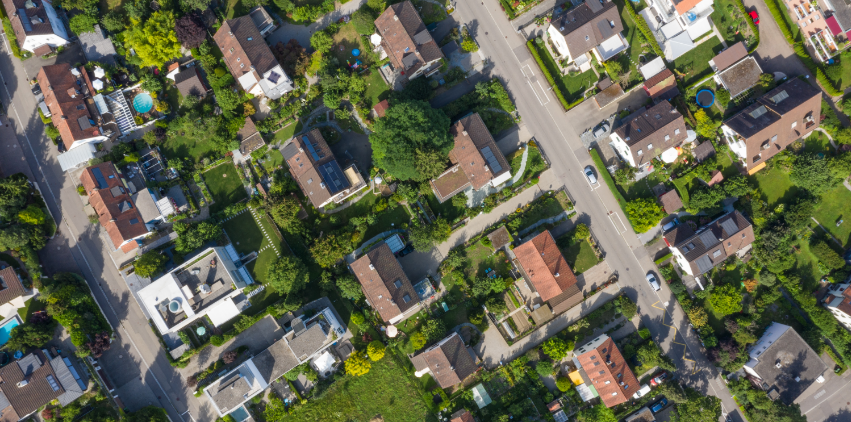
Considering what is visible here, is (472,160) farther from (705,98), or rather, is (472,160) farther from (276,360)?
(276,360)

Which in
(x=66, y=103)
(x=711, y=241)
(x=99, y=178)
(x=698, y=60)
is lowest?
(x=711, y=241)

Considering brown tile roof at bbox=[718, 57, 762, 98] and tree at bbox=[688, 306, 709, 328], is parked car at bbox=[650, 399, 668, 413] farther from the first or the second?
brown tile roof at bbox=[718, 57, 762, 98]

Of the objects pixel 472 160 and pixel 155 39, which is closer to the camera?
pixel 472 160

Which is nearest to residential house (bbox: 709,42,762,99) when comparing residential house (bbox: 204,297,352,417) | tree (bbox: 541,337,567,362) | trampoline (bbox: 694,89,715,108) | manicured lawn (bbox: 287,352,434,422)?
trampoline (bbox: 694,89,715,108)

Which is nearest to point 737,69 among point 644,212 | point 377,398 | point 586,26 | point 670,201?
point 670,201

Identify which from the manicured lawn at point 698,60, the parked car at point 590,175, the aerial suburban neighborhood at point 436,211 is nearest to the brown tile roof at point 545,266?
the aerial suburban neighborhood at point 436,211

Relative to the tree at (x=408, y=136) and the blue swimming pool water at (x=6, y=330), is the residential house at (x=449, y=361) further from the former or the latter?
the blue swimming pool water at (x=6, y=330)
